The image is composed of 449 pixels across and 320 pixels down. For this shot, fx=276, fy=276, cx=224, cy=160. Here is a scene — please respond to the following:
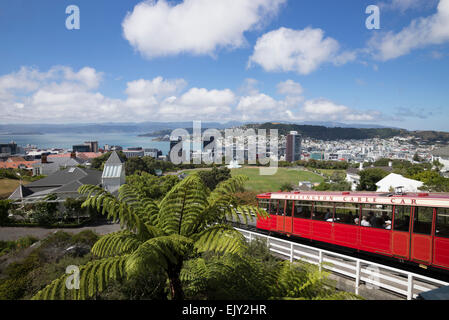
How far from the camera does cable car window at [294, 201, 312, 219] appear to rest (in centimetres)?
1191

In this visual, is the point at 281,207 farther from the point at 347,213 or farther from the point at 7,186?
the point at 7,186

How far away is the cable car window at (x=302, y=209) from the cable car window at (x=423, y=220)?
390 centimetres

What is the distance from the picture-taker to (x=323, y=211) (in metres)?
11.4

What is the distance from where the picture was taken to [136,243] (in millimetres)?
4285

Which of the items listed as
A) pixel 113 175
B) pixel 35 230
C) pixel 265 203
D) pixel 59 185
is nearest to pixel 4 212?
pixel 35 230

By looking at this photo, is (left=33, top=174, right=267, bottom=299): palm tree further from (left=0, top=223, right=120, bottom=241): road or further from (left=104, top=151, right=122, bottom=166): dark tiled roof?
(left=104, top=151, right=122, bottom=166): dark tiled roof

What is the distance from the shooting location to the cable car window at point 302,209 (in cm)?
1191

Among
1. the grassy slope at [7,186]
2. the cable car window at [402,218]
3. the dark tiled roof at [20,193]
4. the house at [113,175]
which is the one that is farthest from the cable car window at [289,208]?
the grassy slope at [7,186]

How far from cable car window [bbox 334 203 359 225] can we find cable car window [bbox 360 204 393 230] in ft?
0.87

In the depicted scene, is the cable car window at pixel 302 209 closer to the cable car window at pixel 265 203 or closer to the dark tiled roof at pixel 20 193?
the cable car window at pixel 265 203

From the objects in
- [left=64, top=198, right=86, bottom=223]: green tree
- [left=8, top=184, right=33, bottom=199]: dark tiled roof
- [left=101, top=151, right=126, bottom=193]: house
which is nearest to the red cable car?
[left=64, top=198, right=86, bottom=223]: green tree

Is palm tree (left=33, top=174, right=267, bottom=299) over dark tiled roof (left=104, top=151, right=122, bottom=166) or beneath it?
over

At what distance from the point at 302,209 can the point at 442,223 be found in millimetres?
5018

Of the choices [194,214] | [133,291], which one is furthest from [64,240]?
[194,214]
